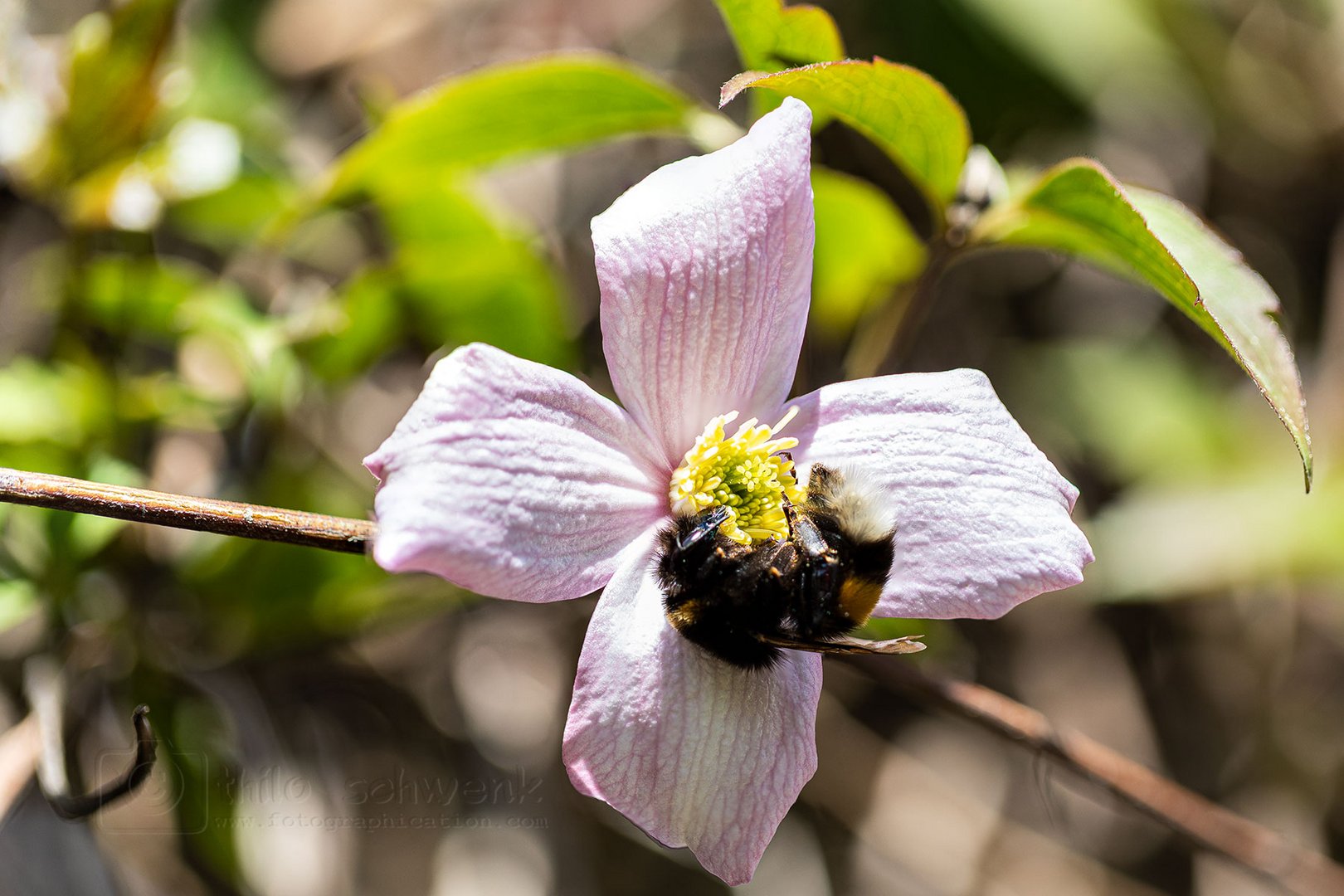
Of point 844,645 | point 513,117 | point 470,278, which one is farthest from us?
point 470,278

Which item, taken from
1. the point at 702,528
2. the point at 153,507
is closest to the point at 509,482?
the point at 702,528

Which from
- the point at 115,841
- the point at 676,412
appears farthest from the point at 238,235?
the point at 676,412

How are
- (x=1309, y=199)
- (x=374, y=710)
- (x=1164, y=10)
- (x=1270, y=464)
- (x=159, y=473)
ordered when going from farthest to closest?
(x=1309, y=199), (x=1164, y=10), (x=1270, y=464), (x=374, y=710), (x=159, y=473)

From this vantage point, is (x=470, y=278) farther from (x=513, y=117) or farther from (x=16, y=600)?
(x=16, y=600)

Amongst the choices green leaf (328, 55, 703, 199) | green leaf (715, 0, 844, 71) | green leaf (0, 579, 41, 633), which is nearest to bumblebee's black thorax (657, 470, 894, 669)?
green leaf (715, 0, 844, 71)

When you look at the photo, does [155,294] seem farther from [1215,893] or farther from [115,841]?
[1215,893]

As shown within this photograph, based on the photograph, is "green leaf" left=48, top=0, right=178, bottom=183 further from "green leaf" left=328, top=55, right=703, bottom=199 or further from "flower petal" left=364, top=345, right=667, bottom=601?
"flower petal" left=364, top=345, right=667, bottom=601
